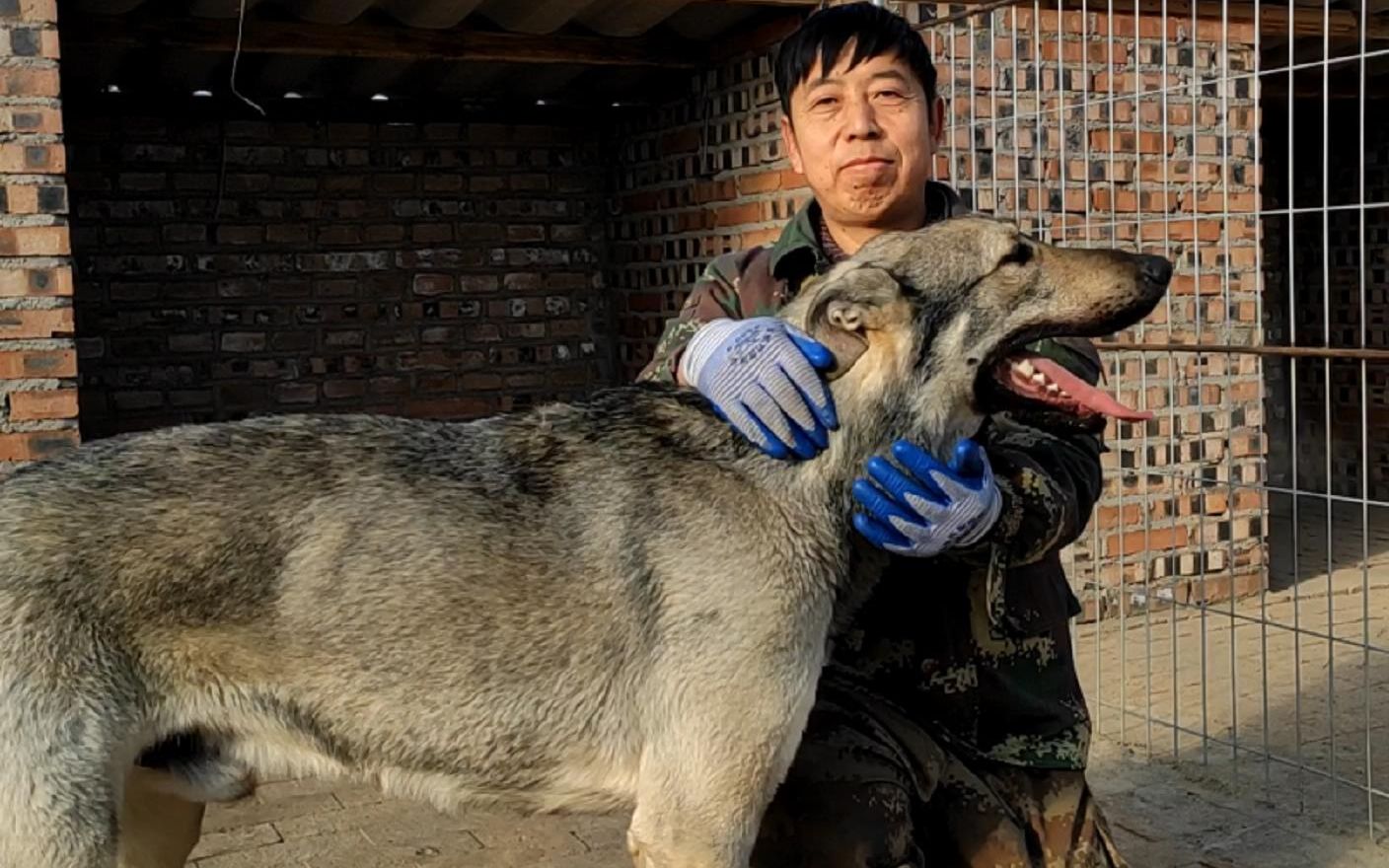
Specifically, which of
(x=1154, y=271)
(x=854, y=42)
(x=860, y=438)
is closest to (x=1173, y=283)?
(x=854, y=42)

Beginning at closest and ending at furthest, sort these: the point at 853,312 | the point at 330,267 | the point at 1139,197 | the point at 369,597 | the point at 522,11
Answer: the point at 369,597 < the point at 853,312 < the point at 1139,197 < the point at 522,11 < the point at 330,267

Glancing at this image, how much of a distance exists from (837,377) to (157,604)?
1.32m

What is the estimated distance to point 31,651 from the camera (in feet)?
7.89

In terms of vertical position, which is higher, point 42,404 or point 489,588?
point 42,404

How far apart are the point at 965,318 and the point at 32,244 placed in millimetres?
3866

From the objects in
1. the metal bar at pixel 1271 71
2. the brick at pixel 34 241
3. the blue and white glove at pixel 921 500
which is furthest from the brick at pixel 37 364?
the metal bar at pixel 1271 71

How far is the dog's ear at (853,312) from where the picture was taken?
2.74 m

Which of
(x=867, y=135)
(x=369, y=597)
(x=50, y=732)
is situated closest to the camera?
(x=50, y=732)

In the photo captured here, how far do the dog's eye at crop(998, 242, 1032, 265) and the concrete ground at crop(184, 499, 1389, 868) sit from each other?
85.1 inches

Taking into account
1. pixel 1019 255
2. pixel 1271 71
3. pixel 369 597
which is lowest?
pixel 369 597

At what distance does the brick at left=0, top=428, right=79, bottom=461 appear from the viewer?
523 centimetres

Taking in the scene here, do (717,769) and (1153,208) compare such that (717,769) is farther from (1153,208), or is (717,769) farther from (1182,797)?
(1153,208)

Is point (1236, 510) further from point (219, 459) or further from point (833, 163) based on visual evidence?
point (219, 459)

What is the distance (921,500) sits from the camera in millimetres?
2670
